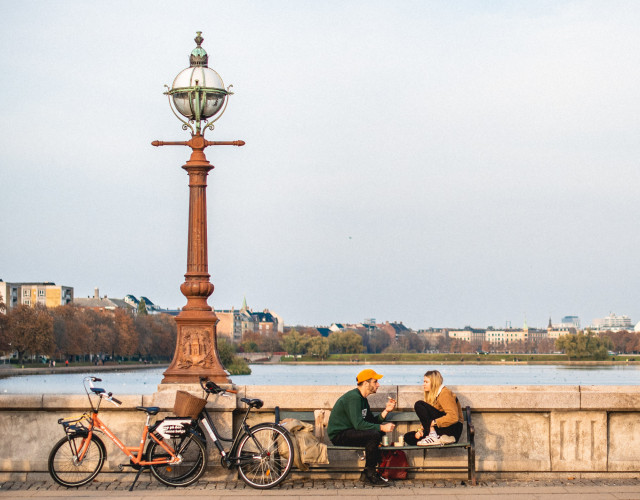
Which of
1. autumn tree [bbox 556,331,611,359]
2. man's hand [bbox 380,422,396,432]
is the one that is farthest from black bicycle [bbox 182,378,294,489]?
autumn tree [bbox 556,331,611,359]

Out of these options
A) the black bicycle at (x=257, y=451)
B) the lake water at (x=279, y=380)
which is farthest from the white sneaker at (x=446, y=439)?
the lake water at (x=279, y=380)

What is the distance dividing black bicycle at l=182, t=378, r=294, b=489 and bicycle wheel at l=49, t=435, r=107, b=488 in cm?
117

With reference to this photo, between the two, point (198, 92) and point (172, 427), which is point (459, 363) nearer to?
point (198, 92)

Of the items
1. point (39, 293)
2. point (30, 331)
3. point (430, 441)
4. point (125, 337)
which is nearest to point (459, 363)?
point (39, 293)

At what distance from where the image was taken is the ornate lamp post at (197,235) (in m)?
12.2

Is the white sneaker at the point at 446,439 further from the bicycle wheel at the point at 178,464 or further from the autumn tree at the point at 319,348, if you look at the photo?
the autumn tree at the point at 319,348

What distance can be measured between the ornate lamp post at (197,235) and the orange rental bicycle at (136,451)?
4.30ft

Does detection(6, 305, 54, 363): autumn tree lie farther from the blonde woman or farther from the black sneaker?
the blonde woman

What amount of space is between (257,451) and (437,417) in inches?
75.5

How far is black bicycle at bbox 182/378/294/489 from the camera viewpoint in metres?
10.5

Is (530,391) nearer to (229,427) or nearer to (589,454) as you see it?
(589,454)

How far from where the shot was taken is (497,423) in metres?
11.2

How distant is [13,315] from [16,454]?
10009 centimetres

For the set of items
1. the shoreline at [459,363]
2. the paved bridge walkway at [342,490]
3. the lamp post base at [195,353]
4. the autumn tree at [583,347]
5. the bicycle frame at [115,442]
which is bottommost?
the shoreline at [459,363]
